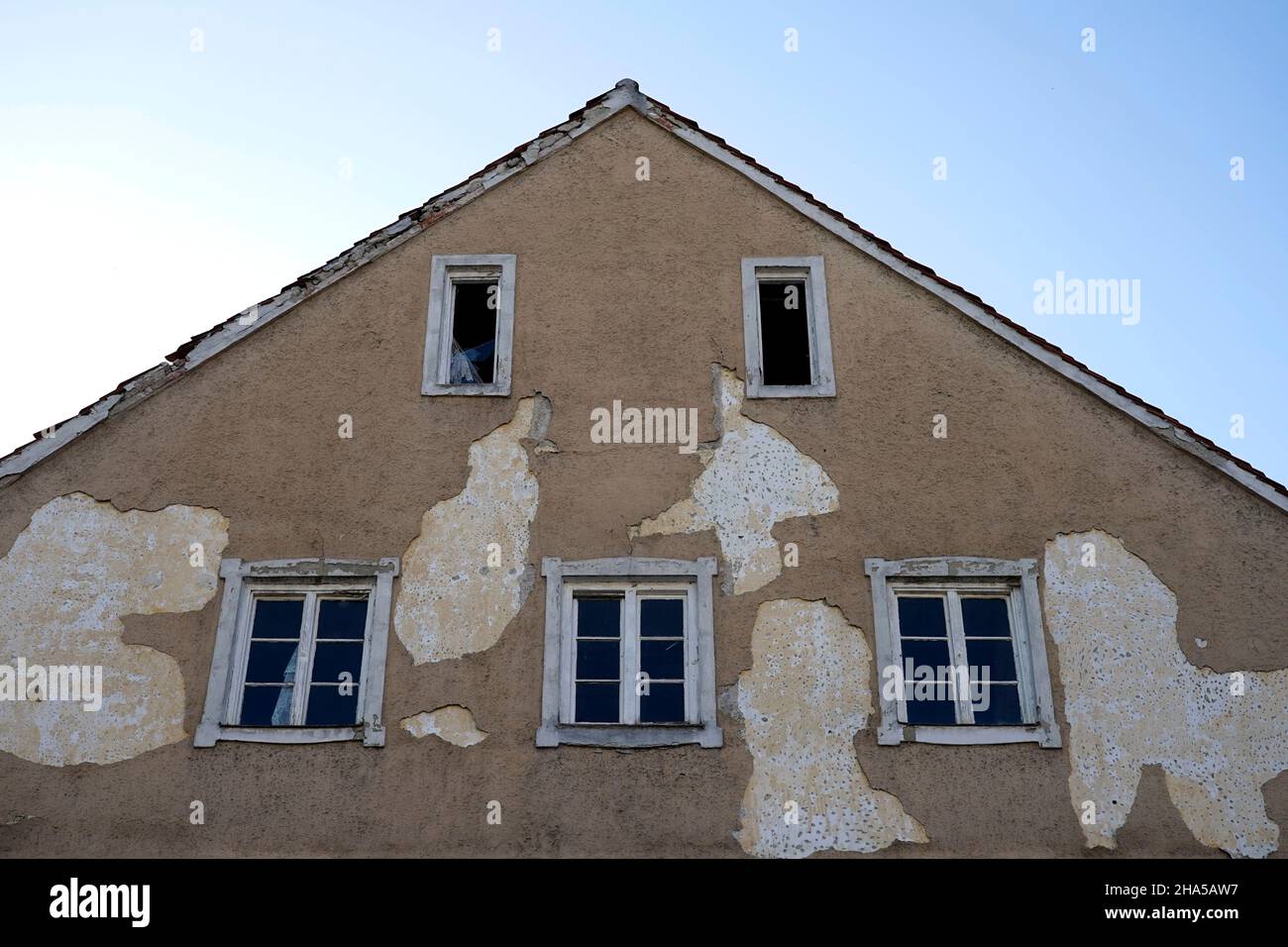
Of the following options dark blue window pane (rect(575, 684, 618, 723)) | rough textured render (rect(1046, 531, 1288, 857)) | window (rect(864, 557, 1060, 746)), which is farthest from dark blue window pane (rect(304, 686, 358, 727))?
rough textured render (rect(1046, 531, 1288, 857))

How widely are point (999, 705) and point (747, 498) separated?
2405 mm

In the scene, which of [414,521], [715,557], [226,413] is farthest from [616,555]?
[226,413]

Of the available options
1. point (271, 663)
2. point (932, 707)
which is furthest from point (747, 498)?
point (271, 663)

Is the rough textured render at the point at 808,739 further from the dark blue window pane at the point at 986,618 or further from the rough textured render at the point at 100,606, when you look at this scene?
the rough textured render at the point at 100,606

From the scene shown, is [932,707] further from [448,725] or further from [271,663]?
[271,663]

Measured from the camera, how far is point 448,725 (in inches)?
391

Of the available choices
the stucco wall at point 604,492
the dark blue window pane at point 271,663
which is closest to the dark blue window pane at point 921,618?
the stucco wall at point 604,492

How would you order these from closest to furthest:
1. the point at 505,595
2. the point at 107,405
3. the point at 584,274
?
the point at 505,595 < the point at 107,405 < the point at 584,274

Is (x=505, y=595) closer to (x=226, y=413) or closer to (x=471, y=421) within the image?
(x=471, y=421)

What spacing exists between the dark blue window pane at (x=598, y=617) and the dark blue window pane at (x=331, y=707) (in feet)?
5.64

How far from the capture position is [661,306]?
1166cm

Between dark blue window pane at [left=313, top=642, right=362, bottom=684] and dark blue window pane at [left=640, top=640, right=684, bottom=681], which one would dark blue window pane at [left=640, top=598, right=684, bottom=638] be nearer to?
dark blue window pane at [left=640, top=640, right=684, bottom=681]

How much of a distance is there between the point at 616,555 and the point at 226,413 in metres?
3.38

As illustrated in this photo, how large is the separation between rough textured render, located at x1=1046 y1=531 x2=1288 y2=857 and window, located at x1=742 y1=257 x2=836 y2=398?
8.14 feet
